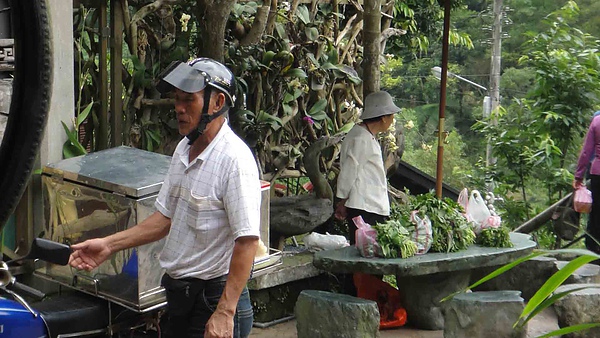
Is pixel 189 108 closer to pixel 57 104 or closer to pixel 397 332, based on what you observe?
pixel 57 104

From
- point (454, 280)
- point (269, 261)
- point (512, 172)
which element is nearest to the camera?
point (269, 261)

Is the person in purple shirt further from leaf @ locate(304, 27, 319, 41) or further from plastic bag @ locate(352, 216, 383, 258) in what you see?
leaf @ locate(304, 27, 319, 41)

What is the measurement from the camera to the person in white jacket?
7.52m

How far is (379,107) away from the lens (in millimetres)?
7477

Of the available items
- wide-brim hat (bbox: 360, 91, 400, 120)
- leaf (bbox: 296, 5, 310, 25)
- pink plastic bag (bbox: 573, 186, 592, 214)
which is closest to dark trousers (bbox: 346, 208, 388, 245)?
wide-brim hat (bbox: 360, 91, 400, 120)

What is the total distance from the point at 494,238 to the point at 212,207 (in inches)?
159

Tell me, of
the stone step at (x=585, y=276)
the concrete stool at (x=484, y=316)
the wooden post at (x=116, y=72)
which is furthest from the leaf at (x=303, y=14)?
the stone step at (x=585, y=276)

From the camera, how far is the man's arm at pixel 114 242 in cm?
402

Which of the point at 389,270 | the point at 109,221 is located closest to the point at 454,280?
the point at 389,270

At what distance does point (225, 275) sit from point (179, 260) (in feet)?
0.68

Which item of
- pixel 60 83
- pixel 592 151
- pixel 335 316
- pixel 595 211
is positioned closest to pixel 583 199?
pixel 595 211

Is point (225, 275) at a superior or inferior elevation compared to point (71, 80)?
inferior

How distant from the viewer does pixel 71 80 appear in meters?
6.05

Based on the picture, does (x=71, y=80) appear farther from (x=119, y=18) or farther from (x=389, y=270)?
(x=389, y=270)
